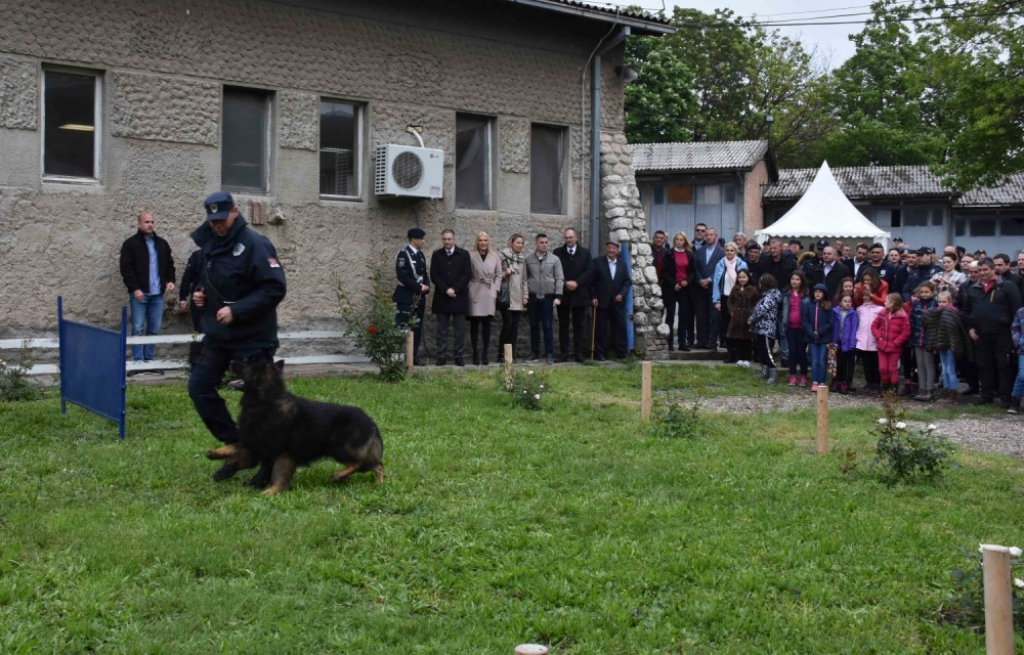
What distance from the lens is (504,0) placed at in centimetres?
1620

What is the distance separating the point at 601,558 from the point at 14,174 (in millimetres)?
9764

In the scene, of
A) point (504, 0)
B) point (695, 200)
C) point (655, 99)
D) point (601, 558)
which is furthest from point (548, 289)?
point (655, 99)

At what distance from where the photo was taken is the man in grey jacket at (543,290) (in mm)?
16484

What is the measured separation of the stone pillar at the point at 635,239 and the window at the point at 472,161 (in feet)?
7.28

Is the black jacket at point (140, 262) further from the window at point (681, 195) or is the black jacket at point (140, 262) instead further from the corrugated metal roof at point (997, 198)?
the corrugated metal roof at point (997, 198)

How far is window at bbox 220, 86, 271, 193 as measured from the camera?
14625mm

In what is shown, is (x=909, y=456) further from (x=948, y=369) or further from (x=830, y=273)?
(x=830, y=273)

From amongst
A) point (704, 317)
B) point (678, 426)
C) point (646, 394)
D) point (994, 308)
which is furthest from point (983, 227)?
point (678, 426)

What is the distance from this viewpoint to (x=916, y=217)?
44250 millimetres

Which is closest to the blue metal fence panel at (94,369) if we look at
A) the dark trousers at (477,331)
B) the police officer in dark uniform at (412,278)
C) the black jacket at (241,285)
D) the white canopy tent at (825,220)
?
the black jacket at (241,285)

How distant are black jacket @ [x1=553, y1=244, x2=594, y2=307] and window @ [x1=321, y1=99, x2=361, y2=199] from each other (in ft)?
11.2

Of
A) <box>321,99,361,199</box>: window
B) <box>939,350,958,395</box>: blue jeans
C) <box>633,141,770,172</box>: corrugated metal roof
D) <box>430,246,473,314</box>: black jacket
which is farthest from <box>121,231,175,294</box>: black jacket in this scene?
<box>633,141,770,172</box>: corrugated metal roof

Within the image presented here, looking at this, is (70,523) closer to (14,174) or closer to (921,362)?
(14,174)

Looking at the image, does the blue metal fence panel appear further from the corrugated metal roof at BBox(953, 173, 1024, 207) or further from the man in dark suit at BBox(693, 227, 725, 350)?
the corrugated metal roof at BBox(953, 173, 1024, 207)
